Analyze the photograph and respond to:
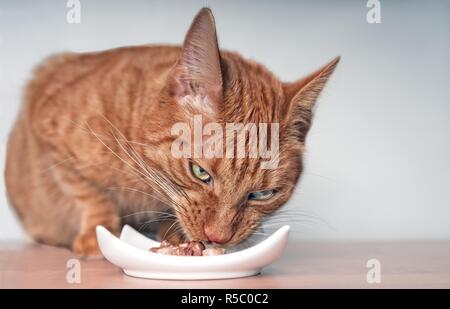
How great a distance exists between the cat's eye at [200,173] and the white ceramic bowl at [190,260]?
0.22 metres

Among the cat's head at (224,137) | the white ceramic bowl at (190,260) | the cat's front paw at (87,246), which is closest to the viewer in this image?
the white ceramic bowl at (190,260)

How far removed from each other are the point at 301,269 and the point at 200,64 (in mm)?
544

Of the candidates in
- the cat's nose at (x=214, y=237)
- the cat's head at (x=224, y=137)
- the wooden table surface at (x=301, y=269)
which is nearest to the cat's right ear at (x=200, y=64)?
the cat's head at (x=224, y=137)

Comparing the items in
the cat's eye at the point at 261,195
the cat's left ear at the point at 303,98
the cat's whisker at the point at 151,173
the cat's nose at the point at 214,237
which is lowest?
the cat's nose at the point at 214,237

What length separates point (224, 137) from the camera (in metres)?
1.49

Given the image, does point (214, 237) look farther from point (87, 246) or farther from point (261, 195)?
point (87, 246)

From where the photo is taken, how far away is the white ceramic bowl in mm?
1352

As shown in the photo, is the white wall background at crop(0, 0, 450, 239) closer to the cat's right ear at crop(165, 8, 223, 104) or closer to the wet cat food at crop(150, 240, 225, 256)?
the cat's right ear at crop(165, 8, 223, 104)

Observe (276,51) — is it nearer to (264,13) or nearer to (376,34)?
(264,13)

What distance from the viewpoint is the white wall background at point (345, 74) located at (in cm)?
202

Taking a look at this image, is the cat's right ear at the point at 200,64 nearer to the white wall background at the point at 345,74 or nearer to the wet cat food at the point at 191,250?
the wet cat food at the point at 191,250

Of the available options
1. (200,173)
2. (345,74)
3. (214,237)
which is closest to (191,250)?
(214,237)

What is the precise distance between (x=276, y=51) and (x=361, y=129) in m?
0.37
